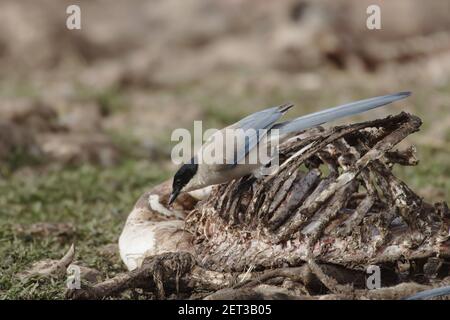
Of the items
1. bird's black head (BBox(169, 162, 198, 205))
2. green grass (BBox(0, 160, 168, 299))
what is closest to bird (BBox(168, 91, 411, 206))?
bird's black head (BBox(169, 162, 198, 205))

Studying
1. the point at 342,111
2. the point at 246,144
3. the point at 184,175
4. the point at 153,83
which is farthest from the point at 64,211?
the point at 153,83

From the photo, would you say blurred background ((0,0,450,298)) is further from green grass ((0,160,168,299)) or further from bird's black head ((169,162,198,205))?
bird's black head ((169,162,198,205))

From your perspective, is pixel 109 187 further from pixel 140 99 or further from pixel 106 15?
pixel 106 15

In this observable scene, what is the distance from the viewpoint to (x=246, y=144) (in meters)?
4.43

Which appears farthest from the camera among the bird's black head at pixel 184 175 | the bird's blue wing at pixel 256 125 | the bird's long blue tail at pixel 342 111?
the bird's blue wing at pixel 256 125

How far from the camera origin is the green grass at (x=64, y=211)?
4.27 m

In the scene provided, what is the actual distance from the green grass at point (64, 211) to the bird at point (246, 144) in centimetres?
65

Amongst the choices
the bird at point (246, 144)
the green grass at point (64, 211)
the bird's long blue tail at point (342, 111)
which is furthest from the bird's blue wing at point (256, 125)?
the green grass at point (64, 211)

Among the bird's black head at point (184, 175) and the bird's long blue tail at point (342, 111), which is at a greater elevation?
the bird's long blue tail at point (342, 111)

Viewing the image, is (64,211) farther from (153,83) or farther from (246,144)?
(153,83)

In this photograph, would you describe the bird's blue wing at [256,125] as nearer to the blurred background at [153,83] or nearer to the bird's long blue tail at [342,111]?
the bird's long blue tail at [342,111]

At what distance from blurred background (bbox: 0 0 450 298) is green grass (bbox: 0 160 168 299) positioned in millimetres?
17

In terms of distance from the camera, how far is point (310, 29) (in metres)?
11.6

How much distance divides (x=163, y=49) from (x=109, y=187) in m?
6.27
